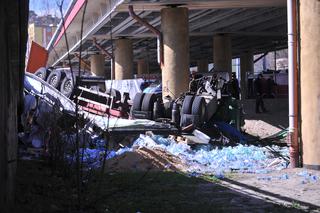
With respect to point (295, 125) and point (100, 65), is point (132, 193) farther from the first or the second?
point (100, 65)

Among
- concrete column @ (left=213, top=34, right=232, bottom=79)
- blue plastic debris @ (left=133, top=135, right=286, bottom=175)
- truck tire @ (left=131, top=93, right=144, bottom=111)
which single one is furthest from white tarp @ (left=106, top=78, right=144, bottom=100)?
blue plastic debris @ (left=133, top=135, right=286, bottom=175)

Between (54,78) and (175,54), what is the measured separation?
4571mm

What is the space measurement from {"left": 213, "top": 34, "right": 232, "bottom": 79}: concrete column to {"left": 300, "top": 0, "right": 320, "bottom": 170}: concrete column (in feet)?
81.0

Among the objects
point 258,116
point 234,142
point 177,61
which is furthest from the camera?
point 258,116

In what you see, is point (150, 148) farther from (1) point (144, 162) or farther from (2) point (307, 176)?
(2) point (307, 176)

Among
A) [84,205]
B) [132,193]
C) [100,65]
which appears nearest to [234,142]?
[132,193]

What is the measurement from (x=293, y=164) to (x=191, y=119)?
4.77m

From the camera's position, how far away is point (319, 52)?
A: 10047 millimetres

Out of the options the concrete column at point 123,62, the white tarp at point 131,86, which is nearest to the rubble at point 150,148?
the white tarp at point 131,86

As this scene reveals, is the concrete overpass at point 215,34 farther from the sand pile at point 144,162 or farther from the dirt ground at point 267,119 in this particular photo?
the dirt ground at point 267,119

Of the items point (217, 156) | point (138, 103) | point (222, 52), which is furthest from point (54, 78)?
point (222, 52)

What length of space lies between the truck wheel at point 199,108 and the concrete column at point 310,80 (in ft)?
15.8

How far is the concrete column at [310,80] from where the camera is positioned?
10117mm

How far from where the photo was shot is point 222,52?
3525cm
